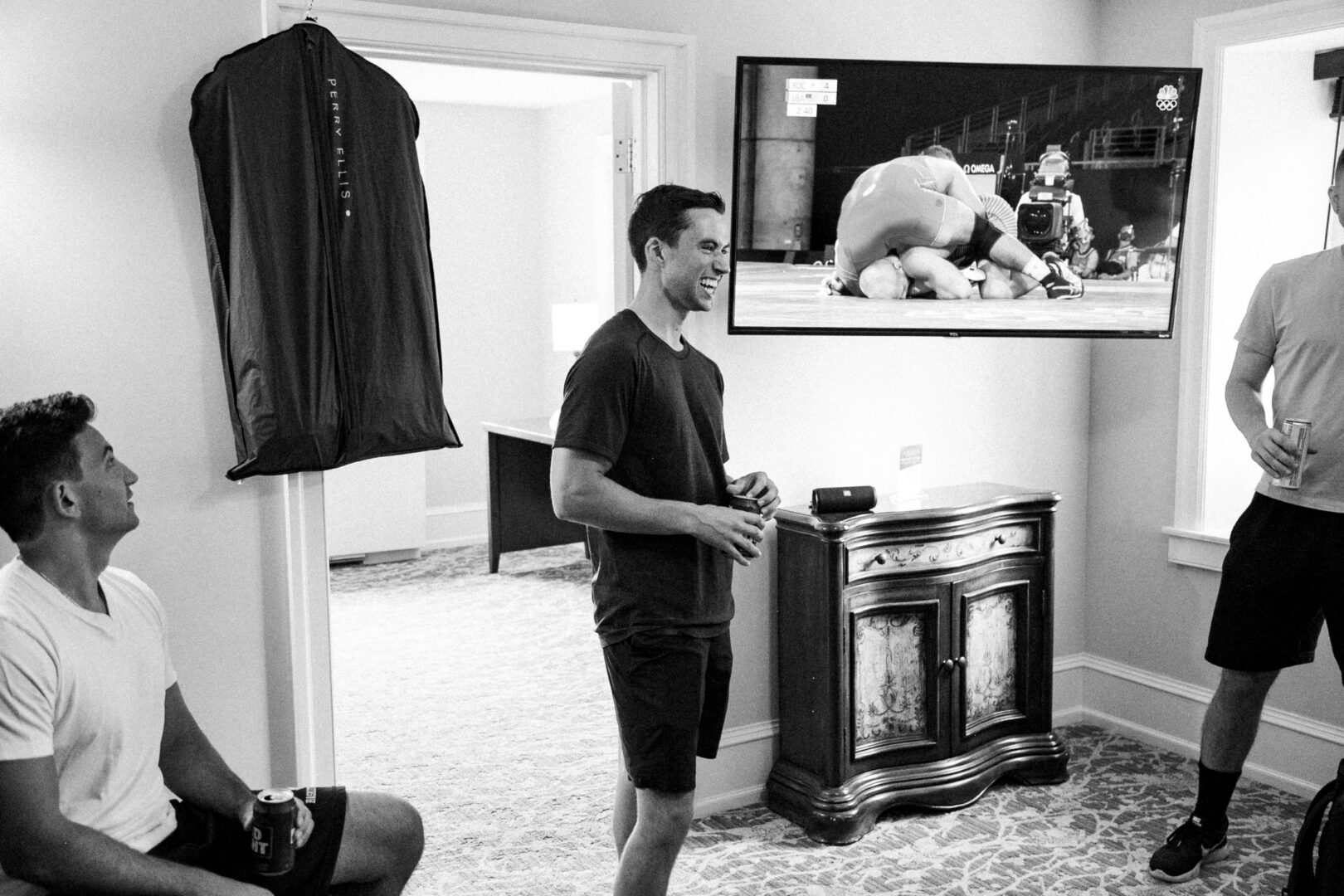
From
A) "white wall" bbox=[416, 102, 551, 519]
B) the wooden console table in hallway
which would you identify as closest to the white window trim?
the wooden console table in hallway

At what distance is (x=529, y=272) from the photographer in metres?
7.82

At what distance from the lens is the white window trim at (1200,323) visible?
12.0 feet

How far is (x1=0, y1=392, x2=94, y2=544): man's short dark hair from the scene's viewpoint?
69.3 inches

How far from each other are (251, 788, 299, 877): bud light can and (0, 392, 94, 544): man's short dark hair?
1.67 ft

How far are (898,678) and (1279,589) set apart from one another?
0.98m

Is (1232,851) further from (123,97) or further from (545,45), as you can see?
(123,97)

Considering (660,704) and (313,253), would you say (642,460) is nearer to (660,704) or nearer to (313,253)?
(660,704)

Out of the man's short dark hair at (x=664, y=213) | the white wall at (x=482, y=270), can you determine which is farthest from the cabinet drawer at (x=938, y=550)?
the white wall at (x=482, y=270)

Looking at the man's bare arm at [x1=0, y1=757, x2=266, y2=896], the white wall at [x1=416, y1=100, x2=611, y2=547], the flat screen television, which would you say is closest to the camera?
the man's bare arm at [x1=0, y1=757, x2=266, y2=896]

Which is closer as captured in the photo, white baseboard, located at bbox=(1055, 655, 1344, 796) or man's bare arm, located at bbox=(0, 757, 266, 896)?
man's bare arm, located at bbox=(0, 757, 266, 896)

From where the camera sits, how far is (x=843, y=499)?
3201 millimetres

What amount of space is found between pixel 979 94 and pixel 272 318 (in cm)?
186

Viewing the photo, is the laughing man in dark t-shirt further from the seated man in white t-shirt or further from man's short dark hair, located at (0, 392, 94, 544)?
man's short dark hair, located at (0, 392, 94, 544)

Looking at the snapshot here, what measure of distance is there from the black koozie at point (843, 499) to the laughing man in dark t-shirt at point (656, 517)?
78cm
